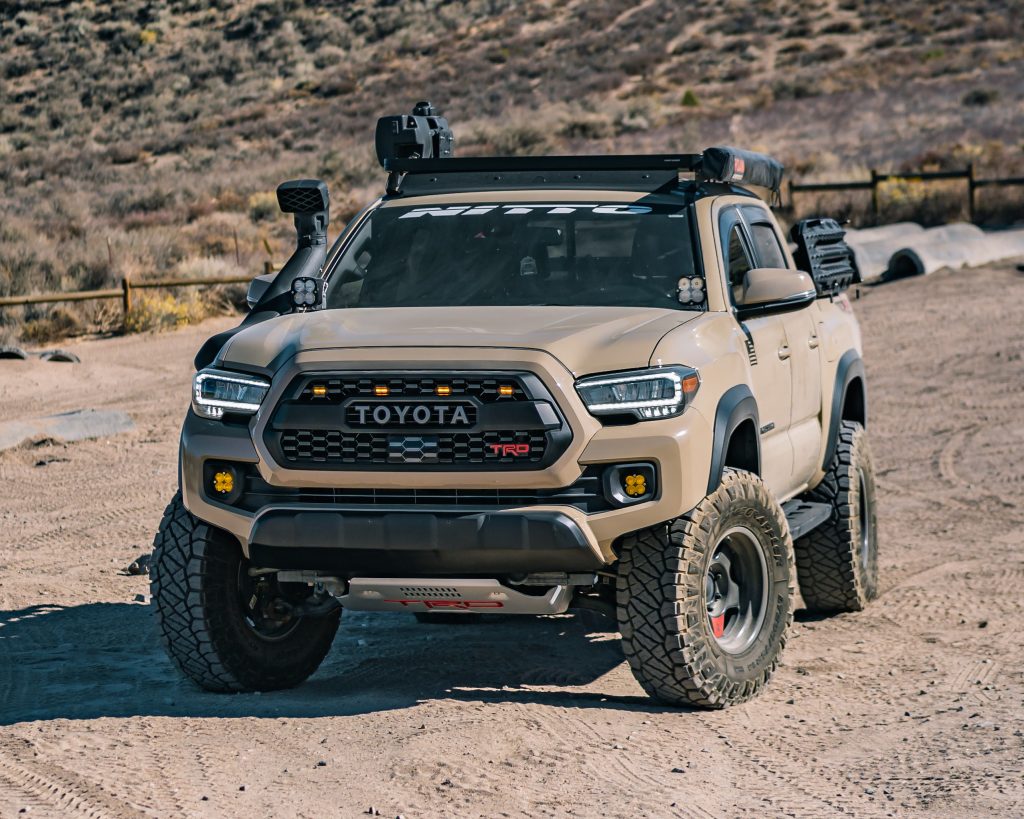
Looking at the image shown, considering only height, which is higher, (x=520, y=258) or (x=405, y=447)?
(x=520, y=258)

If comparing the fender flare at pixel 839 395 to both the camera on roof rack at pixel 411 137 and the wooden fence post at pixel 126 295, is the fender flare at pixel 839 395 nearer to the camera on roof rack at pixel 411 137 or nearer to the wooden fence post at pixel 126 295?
the camera on roof rack at pixel 411 137

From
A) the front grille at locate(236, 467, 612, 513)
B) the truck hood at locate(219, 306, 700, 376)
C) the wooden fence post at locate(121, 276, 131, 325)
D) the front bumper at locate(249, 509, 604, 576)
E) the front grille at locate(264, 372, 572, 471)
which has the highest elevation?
the truck hood at locate(219, 306, 700, 376)

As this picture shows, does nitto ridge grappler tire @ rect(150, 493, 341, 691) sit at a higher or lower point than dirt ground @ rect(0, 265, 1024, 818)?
higher

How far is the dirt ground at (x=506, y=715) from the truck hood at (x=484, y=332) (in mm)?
1416

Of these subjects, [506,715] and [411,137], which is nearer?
[506,715]

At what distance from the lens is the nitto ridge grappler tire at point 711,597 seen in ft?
19.9

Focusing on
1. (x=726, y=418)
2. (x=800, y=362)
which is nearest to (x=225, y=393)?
(x=726, y=418)

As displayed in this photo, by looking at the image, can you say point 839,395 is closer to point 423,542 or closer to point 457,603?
point 457,603

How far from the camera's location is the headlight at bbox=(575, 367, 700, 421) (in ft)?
19.3

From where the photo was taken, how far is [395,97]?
2216 inches

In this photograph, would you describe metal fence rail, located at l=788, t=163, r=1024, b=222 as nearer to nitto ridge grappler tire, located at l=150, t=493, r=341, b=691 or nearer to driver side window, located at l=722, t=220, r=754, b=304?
driver side window, located at l=722, t=220, r=754, b=304

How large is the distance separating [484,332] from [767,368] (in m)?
1.67

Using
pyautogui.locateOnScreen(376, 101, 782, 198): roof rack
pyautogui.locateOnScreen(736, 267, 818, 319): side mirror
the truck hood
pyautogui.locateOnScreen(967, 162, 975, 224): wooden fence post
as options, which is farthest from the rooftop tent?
pyautogui.locateOnScreen(967, 162, 975, 224): wooden fence post

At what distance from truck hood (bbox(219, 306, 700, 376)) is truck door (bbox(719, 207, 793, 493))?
0.56m
